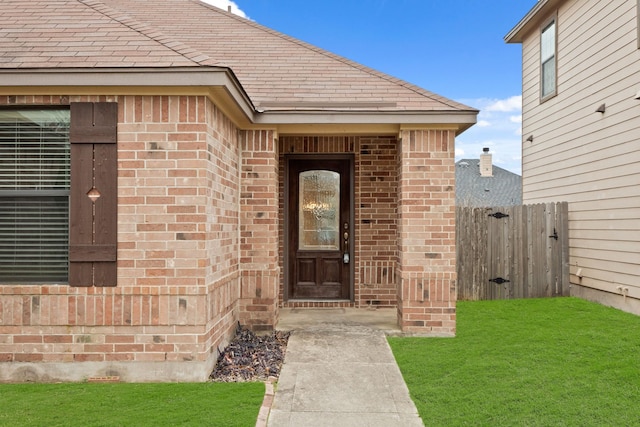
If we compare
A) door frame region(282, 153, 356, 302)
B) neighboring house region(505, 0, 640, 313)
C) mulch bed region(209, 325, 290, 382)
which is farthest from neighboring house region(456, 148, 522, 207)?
mulch bed region(209, 325, 290, 382)

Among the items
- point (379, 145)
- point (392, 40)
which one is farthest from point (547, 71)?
point (392, 40)

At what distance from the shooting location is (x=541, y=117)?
410 inches

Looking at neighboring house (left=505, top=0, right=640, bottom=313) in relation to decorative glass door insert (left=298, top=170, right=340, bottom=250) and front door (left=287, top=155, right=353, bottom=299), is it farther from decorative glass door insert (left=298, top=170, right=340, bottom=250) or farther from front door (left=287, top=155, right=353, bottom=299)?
decorative glass door insert (left=298, top=170, right=340, bottom=250)

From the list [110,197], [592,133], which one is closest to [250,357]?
[110,197]

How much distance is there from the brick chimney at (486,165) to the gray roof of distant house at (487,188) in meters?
0.24

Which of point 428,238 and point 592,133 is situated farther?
point 592,133

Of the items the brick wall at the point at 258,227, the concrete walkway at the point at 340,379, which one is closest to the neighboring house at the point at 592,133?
the concrete walkway at the point at 340,379

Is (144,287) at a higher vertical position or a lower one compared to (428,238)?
lower

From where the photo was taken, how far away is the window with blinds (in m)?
4.46

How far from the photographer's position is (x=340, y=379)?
4395 mm

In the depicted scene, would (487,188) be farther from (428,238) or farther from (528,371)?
(528,371)

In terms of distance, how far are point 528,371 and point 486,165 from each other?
65.9ft

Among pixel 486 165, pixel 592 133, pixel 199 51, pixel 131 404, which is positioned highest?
pixel 486 165

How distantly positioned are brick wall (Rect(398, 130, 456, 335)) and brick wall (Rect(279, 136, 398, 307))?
1604 millimetres
